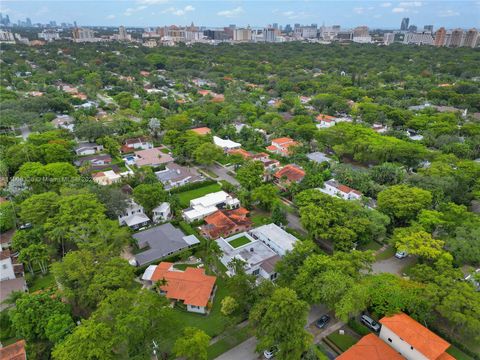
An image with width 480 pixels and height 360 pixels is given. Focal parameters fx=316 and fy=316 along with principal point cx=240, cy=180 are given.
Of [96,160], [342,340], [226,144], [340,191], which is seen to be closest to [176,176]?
[226,144]

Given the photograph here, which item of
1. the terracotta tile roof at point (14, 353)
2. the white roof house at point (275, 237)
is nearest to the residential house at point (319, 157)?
the white roof house at point (275, 237)

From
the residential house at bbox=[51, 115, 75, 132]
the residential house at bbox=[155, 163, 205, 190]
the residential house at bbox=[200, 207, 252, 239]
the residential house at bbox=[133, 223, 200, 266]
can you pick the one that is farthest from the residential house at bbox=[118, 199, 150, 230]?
the residential house at bbox=[51, 115, 75, 132]

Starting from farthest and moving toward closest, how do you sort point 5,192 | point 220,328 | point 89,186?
point 5,192 < point 89,186 < point 220,328

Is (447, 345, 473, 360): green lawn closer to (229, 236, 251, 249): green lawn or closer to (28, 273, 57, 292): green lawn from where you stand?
(229, 236, 251, 249): green lawn

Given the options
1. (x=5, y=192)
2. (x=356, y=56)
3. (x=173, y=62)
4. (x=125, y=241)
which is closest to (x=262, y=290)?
(x=125, y=241)

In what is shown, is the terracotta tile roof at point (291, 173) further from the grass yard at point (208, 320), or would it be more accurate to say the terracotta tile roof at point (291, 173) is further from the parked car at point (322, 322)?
the grass yard at point (208, 320)

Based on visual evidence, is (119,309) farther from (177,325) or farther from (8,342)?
(8,342)

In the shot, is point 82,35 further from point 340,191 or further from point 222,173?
point 340,191
